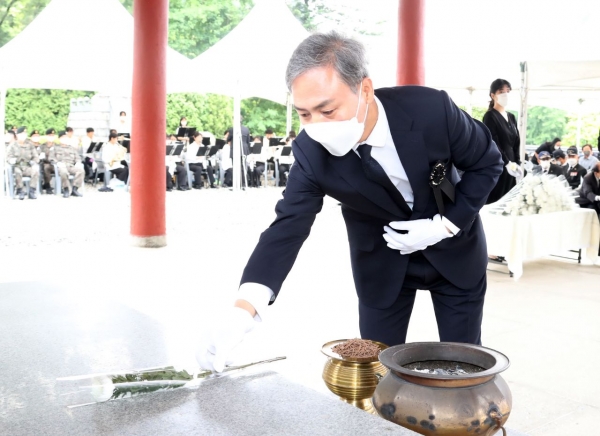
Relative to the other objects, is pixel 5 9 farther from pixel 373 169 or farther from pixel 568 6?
pixel 373 169

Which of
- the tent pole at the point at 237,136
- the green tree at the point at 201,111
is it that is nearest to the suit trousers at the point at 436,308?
the tent pole at the point at 237,136

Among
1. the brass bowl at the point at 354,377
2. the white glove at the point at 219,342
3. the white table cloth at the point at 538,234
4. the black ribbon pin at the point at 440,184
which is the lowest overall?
the white table cloth at the point at 538,234

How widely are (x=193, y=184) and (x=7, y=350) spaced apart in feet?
49.7

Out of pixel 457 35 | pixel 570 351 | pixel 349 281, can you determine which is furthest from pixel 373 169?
pixel 457 35

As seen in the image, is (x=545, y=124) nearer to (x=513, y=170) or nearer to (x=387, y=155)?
(x=513, y=170)

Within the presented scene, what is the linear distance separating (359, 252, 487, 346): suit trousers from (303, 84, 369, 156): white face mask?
1.42 ft

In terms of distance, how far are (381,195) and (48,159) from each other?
520 inches

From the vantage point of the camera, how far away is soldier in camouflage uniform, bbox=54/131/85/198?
13664 millimetres

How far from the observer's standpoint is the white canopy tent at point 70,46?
10.8 meters

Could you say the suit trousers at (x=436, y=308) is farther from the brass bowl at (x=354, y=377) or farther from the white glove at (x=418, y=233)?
the brass bowl at (x=354, y=377)

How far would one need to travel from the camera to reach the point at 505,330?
4547 millimetres

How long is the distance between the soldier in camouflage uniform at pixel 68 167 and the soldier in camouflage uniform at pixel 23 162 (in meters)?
0.45

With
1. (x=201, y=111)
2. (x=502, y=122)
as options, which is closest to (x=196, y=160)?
(x=201, y=111)

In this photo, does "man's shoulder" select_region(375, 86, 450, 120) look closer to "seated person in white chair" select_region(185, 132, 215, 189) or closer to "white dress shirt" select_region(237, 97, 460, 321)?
"white dress shirt" select_region(237, 97, 460, 321)
